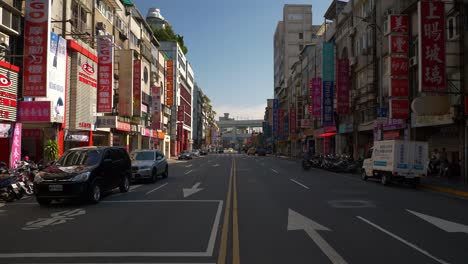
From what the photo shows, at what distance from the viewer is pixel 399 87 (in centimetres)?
2697

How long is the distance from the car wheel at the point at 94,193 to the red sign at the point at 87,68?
66.3 ft

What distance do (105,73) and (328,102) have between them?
25.3 meters

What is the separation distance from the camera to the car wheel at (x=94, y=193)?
41.3 ft

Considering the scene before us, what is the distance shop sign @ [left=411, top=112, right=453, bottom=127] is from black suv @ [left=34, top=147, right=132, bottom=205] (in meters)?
17.8

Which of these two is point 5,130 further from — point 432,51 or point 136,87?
point 432,51

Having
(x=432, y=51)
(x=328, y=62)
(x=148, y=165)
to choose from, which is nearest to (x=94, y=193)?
(x=148, y=165)

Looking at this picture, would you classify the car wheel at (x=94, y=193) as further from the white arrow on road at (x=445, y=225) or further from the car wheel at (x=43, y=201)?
the white arrow on road at (x=445, y=225)

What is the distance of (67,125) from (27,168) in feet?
45.1

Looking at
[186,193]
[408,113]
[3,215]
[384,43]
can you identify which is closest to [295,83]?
[384,43]

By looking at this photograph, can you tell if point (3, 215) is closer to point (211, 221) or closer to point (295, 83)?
point (211, 221)

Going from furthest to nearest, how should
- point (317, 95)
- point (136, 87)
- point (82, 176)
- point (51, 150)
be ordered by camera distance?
point (317, 95) → point (136, 87) → point (51, 150) → point (82, 176)

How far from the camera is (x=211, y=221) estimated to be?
9.73 m

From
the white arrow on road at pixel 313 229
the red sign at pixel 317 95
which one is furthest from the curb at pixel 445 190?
the red sign at pixel 317 95

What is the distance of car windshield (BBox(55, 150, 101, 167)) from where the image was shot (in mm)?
13634
